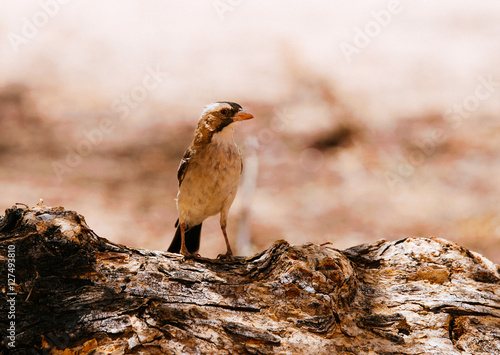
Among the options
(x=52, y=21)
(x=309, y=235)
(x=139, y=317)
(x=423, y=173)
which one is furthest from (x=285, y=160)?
(x=139, y=317)

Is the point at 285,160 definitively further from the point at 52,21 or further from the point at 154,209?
the point at 52,21

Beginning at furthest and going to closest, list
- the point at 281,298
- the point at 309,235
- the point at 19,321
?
1. the point at 309,235
2. the point at 281,298
3. the point at 19,321

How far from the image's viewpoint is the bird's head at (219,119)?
481 cm

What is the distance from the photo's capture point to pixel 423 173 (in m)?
9.46

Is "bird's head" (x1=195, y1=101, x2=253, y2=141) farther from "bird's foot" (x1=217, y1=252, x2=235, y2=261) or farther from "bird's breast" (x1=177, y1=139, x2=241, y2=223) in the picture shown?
"bird's foot" (x1=217, y1=252, x2=235, y2=261)

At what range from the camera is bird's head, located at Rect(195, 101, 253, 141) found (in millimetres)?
4809

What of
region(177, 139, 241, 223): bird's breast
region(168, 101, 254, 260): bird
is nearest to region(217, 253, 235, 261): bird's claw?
region(168, 101, 254, 260): bird

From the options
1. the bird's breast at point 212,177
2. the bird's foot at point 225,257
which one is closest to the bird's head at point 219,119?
the bird's breast at point 212,177

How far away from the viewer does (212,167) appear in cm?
468

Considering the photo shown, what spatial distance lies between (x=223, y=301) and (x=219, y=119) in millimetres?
2019

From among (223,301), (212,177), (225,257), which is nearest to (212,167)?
(212,177)

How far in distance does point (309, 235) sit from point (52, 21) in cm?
766

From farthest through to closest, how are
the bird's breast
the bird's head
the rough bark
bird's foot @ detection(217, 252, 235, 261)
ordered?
the bird's head → the bird's breast → bird's foot @ detection(217, 252, 235, 261) → the rough bark

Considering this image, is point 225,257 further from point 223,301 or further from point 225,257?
point 223,301
